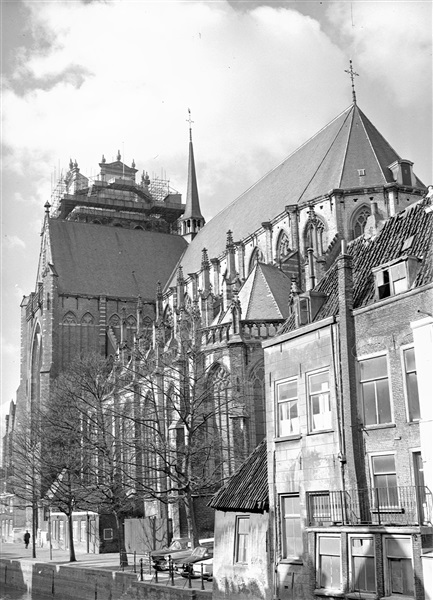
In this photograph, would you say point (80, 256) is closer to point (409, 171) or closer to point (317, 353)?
point (409, 171)

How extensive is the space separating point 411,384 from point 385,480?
230 cm

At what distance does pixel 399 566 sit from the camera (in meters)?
15.4

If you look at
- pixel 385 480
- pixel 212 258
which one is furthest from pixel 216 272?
pixel 385 480

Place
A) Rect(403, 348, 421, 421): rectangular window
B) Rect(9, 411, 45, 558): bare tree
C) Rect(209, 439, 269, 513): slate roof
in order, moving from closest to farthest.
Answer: Rect(403, 348, 421, 421): rectangular window → Rect(209, 439, 269, 513): slate roof → Rect(9, 411, 45, 558): bare tree

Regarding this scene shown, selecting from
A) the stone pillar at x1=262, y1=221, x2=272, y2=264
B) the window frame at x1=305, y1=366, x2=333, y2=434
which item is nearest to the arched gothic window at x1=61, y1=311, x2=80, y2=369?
the stone pillar at x1=262, y1=221, x2=272, y2=264

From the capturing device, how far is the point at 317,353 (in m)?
19.3

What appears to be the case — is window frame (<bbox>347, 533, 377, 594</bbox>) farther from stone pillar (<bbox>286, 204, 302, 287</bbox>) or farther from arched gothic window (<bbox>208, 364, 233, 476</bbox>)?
stone pillar (<bbox>286, 204, 302, 287</bbox>)

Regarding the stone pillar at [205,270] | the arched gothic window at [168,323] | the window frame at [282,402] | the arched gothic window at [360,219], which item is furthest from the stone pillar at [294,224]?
the window frame at [282,402]

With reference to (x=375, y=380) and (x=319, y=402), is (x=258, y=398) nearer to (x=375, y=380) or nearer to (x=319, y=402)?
(x=319, y=402)

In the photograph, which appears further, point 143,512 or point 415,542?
point 143,512

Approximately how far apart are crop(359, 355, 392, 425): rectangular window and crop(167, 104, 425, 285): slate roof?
3055cm

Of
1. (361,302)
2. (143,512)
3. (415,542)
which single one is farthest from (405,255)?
(143,512)

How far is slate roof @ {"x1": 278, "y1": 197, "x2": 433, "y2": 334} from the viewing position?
18.7 m

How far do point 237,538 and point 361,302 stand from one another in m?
7.55
